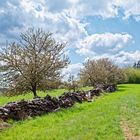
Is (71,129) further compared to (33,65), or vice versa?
(33,65)

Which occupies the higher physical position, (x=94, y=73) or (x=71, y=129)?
(x=94, y=73)

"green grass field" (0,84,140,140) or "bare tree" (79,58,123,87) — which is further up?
"bare tree" (79,58,123,87)

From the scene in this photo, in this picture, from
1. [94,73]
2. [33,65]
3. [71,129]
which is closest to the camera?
[71,129]

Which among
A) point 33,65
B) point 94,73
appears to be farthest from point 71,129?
point 94,73

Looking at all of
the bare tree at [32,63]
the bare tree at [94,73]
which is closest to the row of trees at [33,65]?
the bare tree at [32,63]

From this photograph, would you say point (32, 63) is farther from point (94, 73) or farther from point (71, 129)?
point (94, 73)

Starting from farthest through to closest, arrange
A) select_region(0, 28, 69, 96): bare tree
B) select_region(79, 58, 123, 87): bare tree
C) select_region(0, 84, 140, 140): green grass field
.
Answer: select_region(79, 58, 123, 87): bare tree → select_region(0, 28, 69, 96): bare tree → select_region(0, 84, 140, 140): green grass field

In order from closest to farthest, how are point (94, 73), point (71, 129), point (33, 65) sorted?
1. point (71, 129)
2. point (33, 65)
3. point (94, 73)

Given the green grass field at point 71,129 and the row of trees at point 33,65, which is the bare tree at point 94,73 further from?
the green grass field at point 71,129

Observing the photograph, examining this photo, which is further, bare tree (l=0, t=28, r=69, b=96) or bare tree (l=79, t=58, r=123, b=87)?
bare tree (l=79, t=58, r=123, b=87)

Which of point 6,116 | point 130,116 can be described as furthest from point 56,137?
point 130,116

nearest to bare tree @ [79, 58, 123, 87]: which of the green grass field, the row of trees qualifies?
the row of trees

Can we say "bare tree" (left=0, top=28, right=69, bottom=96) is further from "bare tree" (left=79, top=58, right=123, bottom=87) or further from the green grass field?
"bare tree" (left=79, top=58, right=123, bottom=87)

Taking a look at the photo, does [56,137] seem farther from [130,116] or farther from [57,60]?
[57,60]
